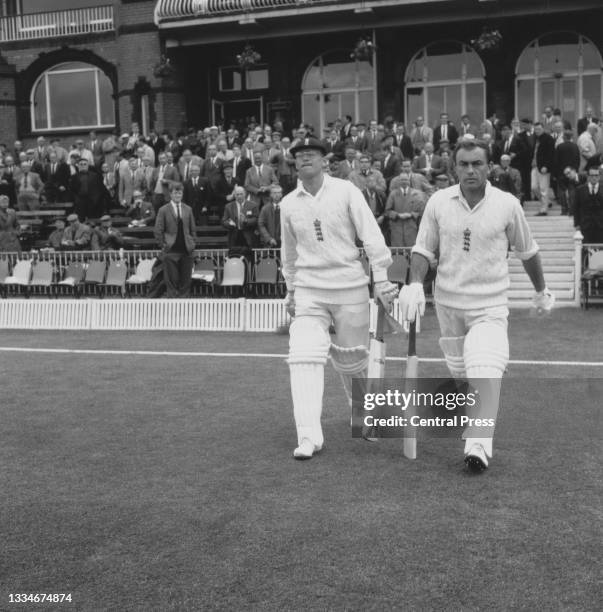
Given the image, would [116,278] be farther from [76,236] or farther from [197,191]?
[197,191]

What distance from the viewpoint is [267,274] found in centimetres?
1622

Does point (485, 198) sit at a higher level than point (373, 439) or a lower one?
higher

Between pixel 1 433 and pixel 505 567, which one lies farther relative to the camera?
pixel 1 433

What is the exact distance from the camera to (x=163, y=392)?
8367 mm

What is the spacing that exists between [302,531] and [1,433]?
126 inches

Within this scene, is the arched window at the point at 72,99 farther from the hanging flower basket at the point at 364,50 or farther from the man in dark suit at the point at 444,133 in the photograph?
the man in dark suit at the point at 444,133

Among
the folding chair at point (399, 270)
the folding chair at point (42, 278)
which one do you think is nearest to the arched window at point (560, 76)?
the folding chair at point (399, 270)

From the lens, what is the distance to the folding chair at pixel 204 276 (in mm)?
16609

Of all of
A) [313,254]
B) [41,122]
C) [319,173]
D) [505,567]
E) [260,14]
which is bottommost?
[505,567]

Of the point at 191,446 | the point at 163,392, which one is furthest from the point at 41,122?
the point at 191,446

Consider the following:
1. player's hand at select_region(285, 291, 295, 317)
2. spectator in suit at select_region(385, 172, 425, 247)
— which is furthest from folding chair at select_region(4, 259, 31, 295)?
player's hand at select_region(285, 291, 295, 317)

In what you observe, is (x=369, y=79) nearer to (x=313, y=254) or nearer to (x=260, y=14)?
(x=260, y=14)

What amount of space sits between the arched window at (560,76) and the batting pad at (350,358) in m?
21.8

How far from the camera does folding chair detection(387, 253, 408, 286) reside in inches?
586
